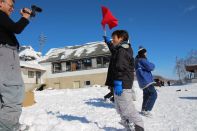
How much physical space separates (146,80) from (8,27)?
456 centimetres

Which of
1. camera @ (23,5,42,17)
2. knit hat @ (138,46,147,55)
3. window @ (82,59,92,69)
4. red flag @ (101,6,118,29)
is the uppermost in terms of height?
window @ (82,59,92,69)

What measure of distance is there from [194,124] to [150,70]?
212 centimetres

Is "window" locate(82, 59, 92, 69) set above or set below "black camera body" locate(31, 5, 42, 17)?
above

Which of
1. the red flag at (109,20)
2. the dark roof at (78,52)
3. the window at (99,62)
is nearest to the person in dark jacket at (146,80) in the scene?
the red flag at (109,20)

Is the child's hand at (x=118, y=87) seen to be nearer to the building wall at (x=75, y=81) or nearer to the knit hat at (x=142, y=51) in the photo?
the knit hat at (x=142, y=51)

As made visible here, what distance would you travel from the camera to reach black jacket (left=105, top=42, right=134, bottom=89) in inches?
187

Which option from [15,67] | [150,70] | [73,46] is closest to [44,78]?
[73,46]

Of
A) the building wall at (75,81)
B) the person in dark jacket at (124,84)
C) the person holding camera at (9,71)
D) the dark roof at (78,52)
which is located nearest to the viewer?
the person holding camera at (9,71)

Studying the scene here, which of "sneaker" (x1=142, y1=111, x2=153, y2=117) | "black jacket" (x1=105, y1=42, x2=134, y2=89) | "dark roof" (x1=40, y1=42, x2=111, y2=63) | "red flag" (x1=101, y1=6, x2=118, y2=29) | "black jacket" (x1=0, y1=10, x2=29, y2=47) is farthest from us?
"dark roof" (x1=40, y1=42, x2=111, y2=63)

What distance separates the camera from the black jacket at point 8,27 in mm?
3561

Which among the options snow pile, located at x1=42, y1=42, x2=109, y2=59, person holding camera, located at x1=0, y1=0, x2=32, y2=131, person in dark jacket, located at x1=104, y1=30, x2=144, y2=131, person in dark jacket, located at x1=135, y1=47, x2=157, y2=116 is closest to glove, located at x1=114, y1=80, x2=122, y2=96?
person in dark jacket, located at x1=104, y1=30, x2=144, y2=131

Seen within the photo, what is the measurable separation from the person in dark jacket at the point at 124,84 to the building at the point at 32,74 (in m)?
35.5

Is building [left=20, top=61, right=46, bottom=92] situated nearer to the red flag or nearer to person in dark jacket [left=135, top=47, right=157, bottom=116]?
person in dark jacket [left=135, top=47, right=157, bottom=116]

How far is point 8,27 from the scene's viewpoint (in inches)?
140
